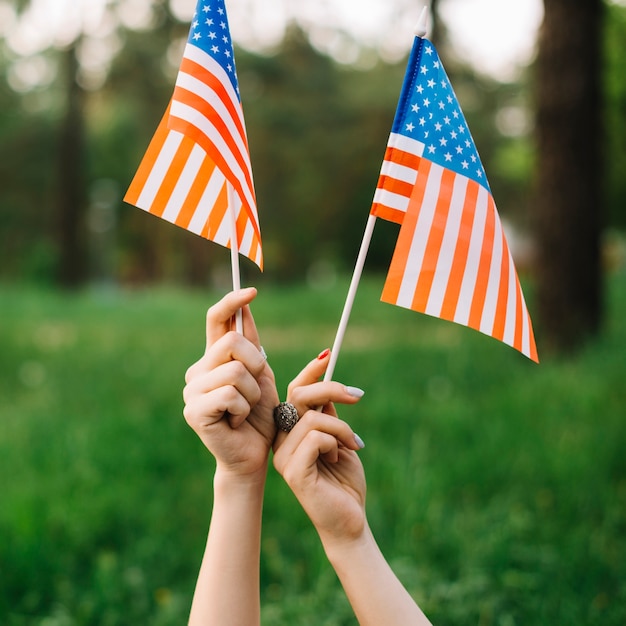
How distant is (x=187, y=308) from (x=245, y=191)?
345 inches

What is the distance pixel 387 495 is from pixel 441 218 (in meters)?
1.90

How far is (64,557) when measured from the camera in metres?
2.75

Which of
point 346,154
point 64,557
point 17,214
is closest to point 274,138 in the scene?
point 346,154

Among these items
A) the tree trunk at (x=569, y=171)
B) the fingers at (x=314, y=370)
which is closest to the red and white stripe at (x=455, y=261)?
the fingers at (x=314, y=370)

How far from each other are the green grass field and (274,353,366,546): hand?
1139 mm

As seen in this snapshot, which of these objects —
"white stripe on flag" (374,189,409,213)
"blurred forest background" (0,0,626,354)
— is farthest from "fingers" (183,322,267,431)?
"blurred forest background" (0,0,626,354)

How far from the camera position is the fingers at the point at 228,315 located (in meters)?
1.35

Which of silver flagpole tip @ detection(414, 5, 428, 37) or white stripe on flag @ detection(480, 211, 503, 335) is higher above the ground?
Answer: silver flagpole tip @ detection(414, 5, 428, 37)

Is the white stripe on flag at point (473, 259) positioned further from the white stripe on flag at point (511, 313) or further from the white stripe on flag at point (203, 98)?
the white stripe on flag at point (203, 98)

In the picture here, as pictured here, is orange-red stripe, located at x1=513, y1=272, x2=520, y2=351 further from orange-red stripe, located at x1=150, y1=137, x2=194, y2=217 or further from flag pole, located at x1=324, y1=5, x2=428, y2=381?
orange-red stripe, located at x1=150, y1=137, x2=194, y2=217

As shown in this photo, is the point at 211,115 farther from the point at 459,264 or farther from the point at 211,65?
the point at 459,264

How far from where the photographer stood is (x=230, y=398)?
1.28 metres

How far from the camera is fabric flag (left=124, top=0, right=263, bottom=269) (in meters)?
1.51

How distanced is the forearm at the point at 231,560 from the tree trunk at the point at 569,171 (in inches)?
175
